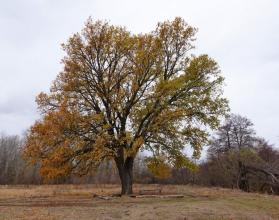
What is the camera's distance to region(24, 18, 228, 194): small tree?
27.5m

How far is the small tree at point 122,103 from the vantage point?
27469 mm

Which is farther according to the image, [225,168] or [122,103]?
[225,168]

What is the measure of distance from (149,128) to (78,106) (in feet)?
20.6

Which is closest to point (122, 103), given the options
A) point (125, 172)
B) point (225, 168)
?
point (125, 172)

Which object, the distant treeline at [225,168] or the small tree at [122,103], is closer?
the small tree at [122,103]

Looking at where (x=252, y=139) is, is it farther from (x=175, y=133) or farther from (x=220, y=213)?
(x=220, y=213)

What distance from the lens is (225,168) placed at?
50500mm

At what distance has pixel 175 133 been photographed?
1128 inches

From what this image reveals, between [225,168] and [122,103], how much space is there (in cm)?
2711

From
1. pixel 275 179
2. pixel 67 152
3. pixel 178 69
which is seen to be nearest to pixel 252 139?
pixel 275 179

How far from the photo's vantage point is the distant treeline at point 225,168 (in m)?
44.5

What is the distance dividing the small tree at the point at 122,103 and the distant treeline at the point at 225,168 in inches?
172

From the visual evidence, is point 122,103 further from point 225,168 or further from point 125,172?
point 225,168

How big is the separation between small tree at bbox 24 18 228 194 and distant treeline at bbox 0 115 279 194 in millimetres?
4358
